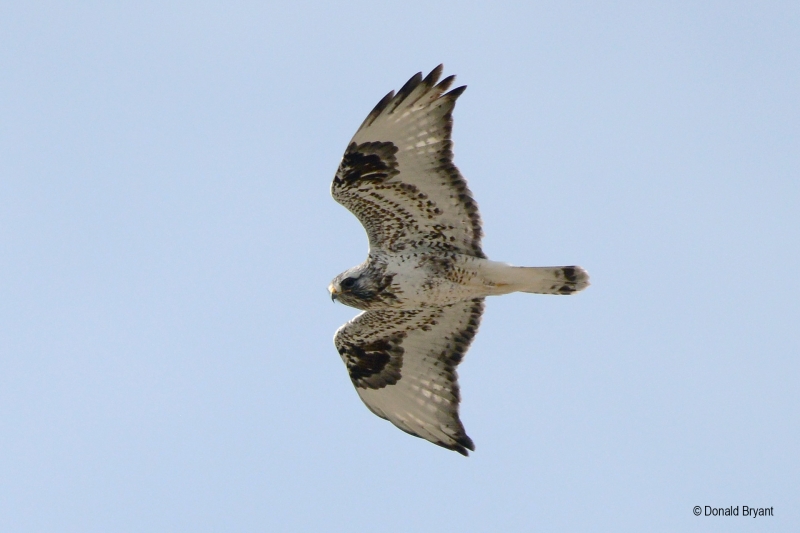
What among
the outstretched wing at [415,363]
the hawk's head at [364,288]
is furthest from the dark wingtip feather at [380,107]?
the outstretched wing at [415,363]

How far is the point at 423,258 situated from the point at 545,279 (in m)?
1.20

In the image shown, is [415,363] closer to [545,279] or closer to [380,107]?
[545,279]

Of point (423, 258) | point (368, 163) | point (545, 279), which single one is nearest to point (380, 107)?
point (368, 163)

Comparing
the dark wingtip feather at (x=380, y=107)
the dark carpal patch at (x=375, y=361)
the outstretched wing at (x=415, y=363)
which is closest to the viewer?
the dark wingtip feather at (x=380, y=107)

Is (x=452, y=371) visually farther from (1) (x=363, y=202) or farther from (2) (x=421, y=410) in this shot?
(1) (x=363, y=202)

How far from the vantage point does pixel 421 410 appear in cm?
1278

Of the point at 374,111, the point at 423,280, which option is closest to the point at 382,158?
the point at 374,111

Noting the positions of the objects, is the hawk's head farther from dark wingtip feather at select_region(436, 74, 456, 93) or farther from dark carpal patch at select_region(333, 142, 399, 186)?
dark wingtip feather at select_region(436, 74, 456, 93)

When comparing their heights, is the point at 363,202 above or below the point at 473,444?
above

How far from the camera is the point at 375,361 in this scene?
1289cm

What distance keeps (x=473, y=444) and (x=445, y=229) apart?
7.45 feet

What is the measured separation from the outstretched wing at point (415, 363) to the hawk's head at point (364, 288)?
0.50 metres

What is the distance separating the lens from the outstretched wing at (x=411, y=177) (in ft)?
37.8

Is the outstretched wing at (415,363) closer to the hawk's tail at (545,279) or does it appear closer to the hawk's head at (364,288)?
the hawk's head at (364,288)
